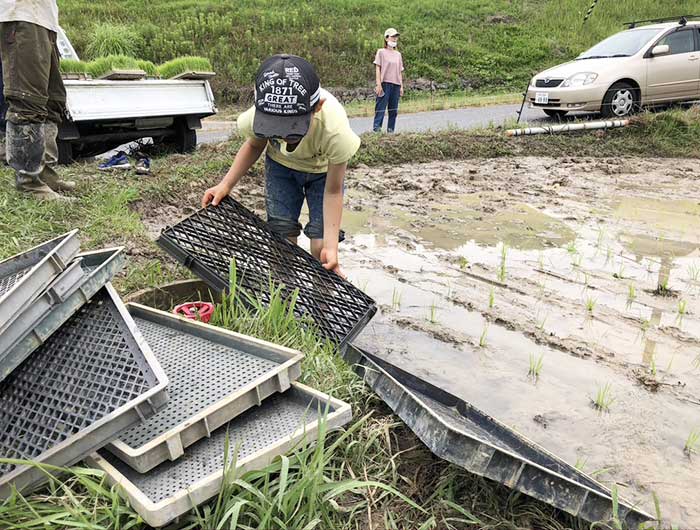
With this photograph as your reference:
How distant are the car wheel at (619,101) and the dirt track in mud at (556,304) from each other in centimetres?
322

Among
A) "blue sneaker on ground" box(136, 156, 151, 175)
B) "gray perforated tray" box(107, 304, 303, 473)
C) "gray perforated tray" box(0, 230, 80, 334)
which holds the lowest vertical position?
"gray perforated tray" box(107, 304, 303, 473)

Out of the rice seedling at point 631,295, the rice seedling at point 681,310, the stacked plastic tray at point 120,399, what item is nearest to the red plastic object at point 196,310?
the stacked plastic tray at point 120,399

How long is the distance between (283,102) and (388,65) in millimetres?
6958

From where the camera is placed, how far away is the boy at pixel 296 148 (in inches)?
101

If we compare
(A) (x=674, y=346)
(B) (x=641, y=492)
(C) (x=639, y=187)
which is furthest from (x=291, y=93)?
(C) (x=639, y=187)

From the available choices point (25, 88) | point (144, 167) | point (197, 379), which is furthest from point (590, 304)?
point (144, 167)

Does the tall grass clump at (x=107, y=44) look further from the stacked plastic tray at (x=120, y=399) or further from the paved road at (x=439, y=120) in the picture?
the stacked plastic tray at (x=120, y=399)

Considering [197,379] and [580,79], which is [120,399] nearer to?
[197,379]

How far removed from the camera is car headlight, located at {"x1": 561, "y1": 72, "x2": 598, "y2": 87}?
9141 mm

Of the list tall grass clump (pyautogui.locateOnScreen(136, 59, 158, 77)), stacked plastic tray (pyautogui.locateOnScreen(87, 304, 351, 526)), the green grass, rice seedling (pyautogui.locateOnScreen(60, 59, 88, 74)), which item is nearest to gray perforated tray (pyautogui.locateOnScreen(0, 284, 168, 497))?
stacked plastic tray (pyautogui.locateOnScreen(87, 304, 351, 526))

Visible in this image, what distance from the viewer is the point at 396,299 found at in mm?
3760

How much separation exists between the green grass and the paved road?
16.1ft

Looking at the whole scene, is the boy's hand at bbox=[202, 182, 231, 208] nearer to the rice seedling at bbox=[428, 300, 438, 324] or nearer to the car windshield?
the rice seedling at bbox=[428, 300, 438, 324]

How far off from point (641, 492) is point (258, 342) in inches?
61.9
